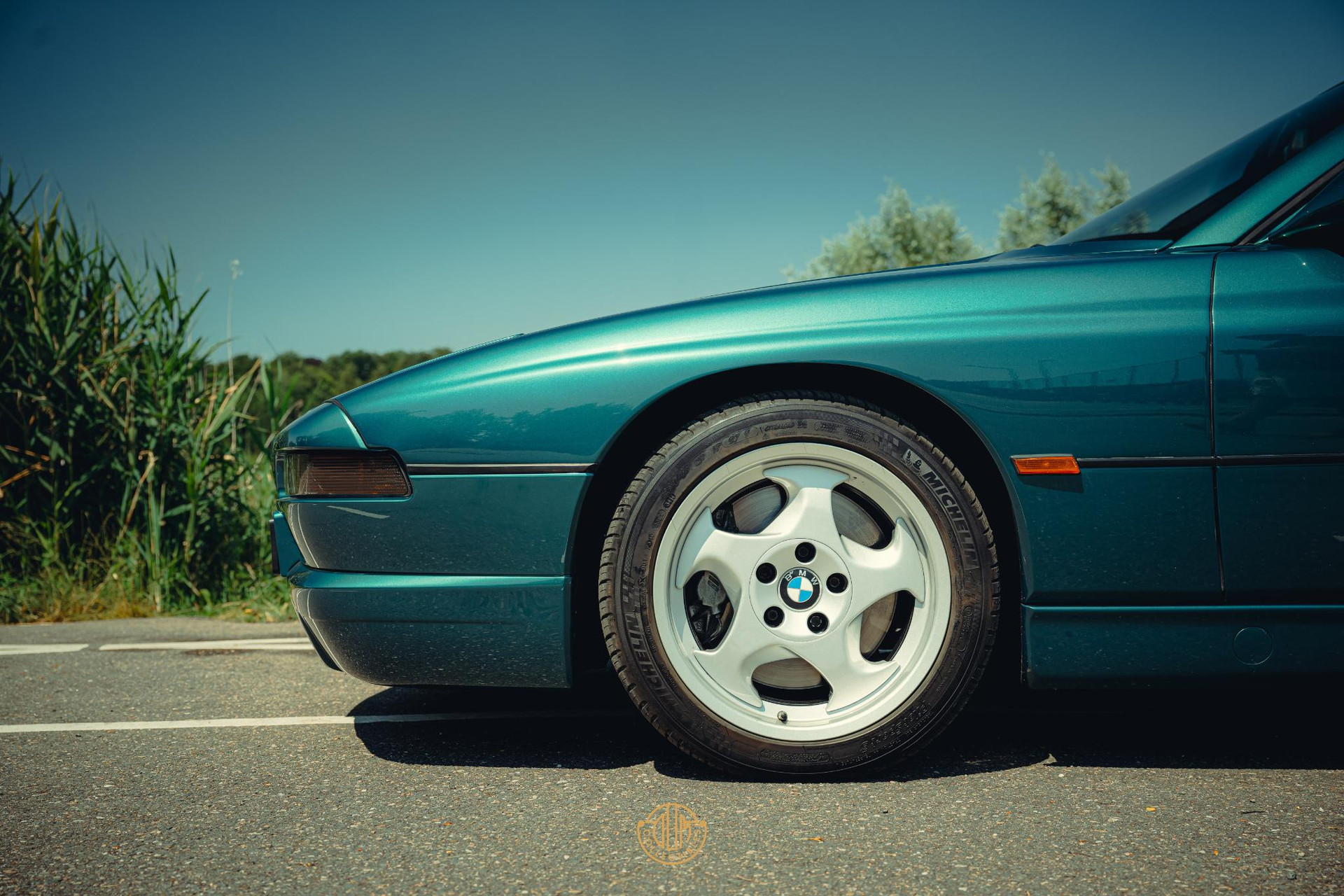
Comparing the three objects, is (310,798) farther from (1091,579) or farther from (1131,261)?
(1131,261)

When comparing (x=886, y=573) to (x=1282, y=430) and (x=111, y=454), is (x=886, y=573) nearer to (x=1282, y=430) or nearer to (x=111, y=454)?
(x=1282, y=430)

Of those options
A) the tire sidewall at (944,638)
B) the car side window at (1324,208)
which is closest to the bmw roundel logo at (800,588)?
the tire sidewall at (944,638)

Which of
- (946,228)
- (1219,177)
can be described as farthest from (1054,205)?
(1219,177)

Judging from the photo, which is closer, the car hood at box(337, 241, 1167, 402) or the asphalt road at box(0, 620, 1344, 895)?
the asphalt road at box(0, 620, 1344, 895)

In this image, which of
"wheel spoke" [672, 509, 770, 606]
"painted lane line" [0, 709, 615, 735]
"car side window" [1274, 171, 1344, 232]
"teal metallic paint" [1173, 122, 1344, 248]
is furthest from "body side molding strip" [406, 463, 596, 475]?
"car side window" [1274, 171, 1344, 232]

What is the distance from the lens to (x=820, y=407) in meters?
1.72

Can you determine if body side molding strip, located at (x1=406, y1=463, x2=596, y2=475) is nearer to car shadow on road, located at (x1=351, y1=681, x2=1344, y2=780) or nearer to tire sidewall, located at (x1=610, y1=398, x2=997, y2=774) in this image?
tire sidewall, located at (x1=610, y1=398, x2=997, y2=774)

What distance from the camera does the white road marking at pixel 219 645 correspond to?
10.2ft

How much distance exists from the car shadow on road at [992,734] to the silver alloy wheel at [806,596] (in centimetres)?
16

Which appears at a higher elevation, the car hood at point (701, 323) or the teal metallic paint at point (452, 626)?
the car hood at point (701, 323)

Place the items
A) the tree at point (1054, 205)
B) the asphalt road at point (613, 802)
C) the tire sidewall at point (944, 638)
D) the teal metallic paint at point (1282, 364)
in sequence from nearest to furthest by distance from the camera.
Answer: the asphalt road at point (613, 802), the teal metallic paint at point (1282, 364), the tire sidewall at point (944, 638), the tree at point (1054, 205)

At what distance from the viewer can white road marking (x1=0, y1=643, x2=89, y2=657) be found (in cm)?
306

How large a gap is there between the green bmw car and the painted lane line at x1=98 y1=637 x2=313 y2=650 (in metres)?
1.48

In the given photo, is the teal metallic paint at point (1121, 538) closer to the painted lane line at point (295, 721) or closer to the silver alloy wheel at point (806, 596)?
the silver alloy wheel at point (806, 596)
